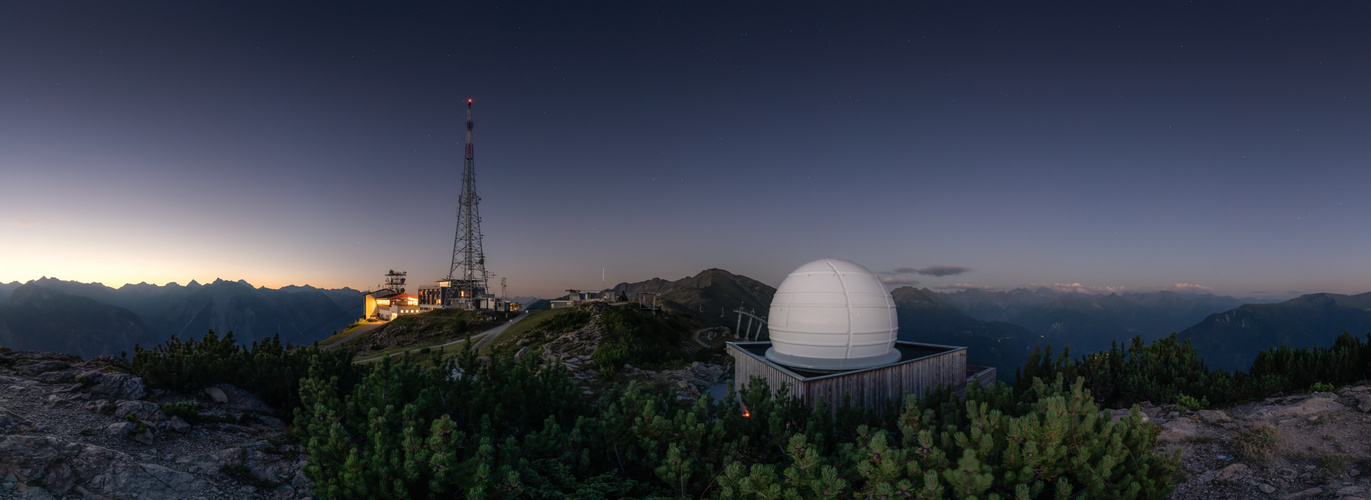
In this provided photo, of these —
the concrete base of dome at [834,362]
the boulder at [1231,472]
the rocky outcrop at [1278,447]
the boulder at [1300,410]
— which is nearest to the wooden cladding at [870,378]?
the concrete base of dome at [834,362]

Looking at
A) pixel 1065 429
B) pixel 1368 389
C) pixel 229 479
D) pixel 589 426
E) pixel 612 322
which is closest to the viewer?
pixel 1065 429

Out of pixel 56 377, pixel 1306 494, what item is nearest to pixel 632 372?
pixel 56 377

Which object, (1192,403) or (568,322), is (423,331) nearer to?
(568,322)

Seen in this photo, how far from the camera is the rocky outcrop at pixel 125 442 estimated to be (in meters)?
7.04

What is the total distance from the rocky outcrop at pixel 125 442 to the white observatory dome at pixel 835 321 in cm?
1370

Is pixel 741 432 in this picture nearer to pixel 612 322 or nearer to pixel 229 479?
pixel 229 479

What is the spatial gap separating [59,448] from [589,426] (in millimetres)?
8247

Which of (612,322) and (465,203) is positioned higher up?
(465,203)

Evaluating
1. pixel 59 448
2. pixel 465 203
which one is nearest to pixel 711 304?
pixel 465 203

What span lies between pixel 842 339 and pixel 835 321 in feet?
2.18

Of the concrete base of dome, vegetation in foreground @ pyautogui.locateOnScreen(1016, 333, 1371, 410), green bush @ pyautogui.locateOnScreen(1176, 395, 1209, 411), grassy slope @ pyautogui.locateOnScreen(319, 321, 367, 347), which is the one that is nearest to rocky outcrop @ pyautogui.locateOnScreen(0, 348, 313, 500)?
the concrete base of dome

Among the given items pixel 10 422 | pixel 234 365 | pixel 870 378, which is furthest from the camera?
pixel 870 378

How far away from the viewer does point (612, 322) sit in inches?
1339

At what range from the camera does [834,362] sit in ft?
52.4
